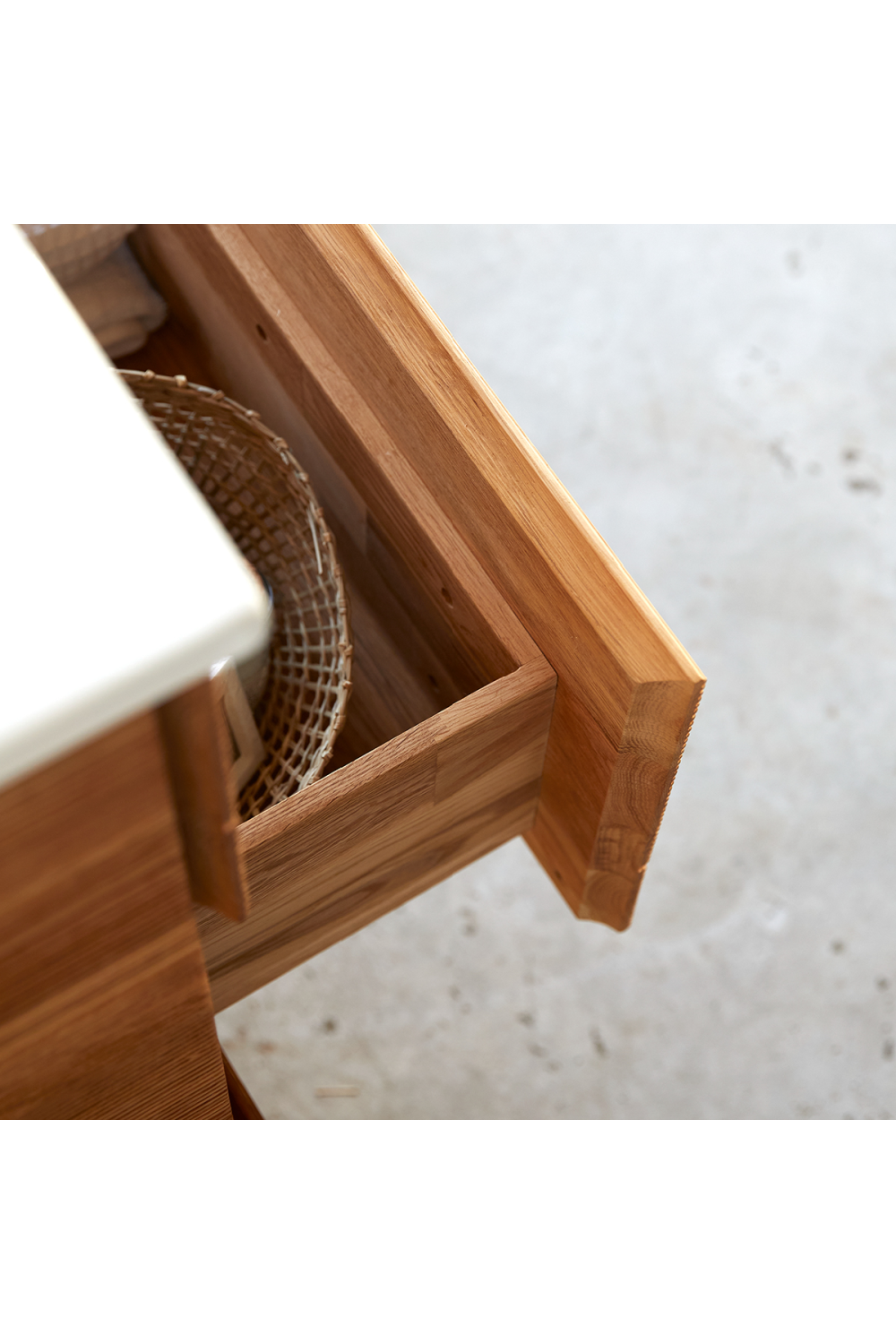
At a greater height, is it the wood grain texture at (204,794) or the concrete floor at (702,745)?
the wood grain texture at (204,794)

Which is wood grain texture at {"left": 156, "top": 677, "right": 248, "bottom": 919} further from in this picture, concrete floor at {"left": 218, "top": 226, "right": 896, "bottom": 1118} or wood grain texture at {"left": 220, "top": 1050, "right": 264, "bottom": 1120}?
concrete floor at {"left": 218, "top": 226, "right": 896, "bottom": 1118}

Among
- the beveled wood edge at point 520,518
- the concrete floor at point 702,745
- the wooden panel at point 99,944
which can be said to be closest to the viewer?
the wooden panel at point 99,944

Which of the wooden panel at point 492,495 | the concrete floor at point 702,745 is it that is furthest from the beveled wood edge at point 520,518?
the concrete floor at point 702,745

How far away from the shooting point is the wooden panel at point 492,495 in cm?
62

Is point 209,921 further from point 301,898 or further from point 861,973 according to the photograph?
point 861,973

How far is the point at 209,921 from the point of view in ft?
2.07

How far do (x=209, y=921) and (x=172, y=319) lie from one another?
53 cm

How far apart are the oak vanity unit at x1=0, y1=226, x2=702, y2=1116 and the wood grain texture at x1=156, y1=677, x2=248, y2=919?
4 cm

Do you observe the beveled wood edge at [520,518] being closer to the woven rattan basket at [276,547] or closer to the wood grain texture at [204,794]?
the woven rattan basket at [276,547]

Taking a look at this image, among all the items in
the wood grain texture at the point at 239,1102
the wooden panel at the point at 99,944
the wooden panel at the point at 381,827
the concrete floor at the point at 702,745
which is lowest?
the concrete floor at the point at 702,745

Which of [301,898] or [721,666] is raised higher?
[301,898]

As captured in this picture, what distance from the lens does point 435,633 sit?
786 millimetres

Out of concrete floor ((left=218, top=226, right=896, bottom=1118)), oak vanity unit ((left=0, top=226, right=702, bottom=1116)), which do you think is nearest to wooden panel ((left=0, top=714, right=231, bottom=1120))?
oak vanity unit ((left=0, top=226, right=702, bottom=1116))
